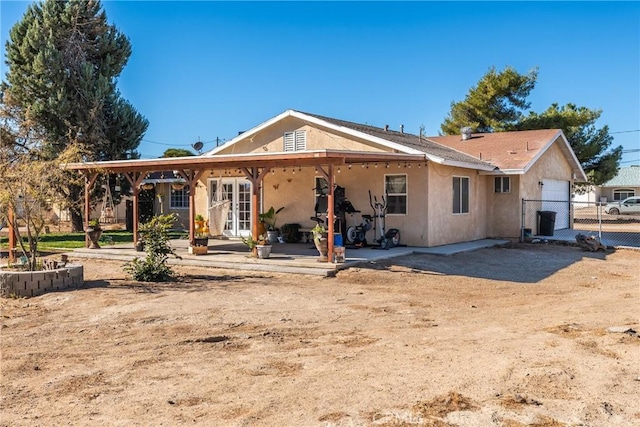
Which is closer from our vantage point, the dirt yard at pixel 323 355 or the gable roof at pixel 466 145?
the dirt yard at pixel 323 355

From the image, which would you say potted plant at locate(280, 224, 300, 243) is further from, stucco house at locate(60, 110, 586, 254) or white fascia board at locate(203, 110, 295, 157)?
white fascia board at locate(203, 110, 295, 157)

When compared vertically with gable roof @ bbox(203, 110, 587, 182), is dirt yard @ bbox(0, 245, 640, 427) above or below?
below

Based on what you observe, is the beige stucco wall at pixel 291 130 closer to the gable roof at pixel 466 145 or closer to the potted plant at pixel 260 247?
the gable roof at pixel 466 145

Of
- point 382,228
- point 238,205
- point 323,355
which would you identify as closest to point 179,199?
point 238,205

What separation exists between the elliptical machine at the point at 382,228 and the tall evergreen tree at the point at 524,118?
17388mm

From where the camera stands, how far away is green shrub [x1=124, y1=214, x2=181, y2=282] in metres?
10.3

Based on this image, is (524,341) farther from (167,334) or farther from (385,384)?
(167,334)

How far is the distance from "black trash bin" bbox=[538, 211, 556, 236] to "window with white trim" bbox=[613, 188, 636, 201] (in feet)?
117

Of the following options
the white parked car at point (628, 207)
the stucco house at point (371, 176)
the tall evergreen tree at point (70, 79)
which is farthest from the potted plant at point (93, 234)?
the white parked car at point (628, 207)

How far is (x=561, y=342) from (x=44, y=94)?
2120 cm

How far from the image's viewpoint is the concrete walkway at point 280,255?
11.4 meters

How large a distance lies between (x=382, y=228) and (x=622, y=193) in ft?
141

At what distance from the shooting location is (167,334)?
6375 millimetres

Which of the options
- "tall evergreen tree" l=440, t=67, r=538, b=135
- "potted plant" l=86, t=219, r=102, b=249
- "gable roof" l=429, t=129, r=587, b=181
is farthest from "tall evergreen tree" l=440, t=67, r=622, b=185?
"potted plant" l=86, t=219, r=102, b=249
